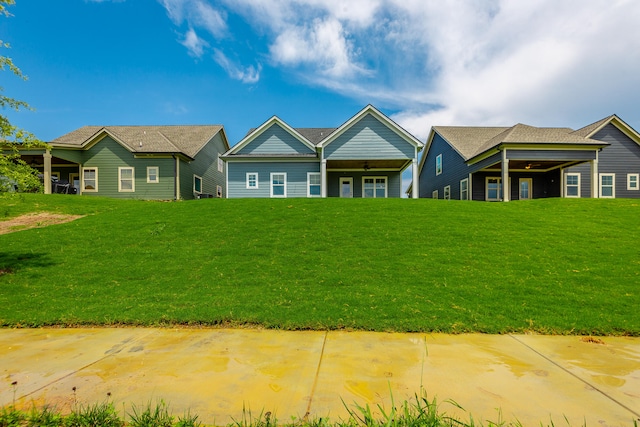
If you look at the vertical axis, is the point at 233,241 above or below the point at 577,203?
below

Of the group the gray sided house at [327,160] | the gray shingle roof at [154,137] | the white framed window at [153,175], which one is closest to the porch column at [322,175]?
the gray sided house at [327,160]

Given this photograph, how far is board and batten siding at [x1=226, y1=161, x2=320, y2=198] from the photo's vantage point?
20.2m

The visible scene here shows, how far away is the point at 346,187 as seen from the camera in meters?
21.9

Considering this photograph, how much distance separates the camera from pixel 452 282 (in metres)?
6.23

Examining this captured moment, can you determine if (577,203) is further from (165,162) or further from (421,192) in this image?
(165,162)

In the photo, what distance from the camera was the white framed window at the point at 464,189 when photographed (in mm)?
22312

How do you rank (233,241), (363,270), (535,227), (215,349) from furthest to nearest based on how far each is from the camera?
1. (535,227)
2. (233,241)
3. (363,270)
4. (215,349)

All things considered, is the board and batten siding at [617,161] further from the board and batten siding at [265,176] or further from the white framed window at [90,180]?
the white framed window at [90,180]

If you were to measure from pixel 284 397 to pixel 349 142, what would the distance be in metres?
17.6

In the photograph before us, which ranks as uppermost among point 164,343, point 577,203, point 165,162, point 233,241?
point 165,162

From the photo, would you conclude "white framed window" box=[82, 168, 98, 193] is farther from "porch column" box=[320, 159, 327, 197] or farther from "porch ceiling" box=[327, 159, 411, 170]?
"porch ceiling" box=[327, 159, 411, 170]

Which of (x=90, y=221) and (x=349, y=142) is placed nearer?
(x=90, y=221)

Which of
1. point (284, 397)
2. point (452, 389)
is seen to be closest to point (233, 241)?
point (284, 397)

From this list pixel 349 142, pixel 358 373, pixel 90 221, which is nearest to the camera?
pixel 358 373
